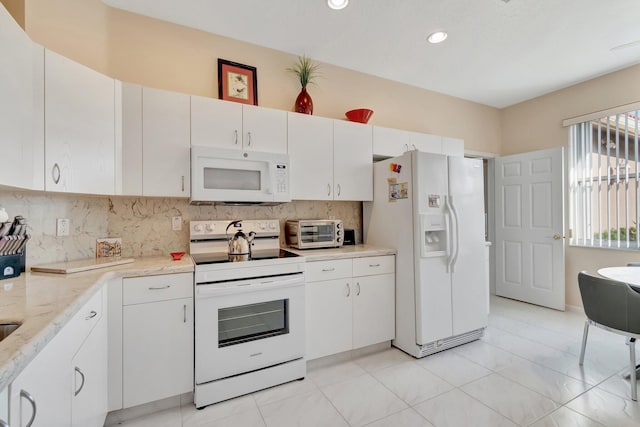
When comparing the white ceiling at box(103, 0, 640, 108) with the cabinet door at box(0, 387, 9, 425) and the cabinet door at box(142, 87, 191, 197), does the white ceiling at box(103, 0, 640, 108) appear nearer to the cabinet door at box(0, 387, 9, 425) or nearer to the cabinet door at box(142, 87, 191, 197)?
the cabinet door at box(142, 87, 191, 197)

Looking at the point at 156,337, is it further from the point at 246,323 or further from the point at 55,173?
the point at 55,173

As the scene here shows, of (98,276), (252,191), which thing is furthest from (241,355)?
(252,191)

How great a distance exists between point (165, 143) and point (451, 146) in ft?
10.0

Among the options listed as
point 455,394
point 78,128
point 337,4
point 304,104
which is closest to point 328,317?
point 455,394

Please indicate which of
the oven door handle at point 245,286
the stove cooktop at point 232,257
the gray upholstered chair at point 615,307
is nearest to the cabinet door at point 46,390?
the oven door handle at point 245,286

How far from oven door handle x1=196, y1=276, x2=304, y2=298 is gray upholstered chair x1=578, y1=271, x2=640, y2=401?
2.11 metres

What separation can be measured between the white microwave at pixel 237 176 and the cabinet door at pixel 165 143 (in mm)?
92

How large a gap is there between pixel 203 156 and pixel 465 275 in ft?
8.26

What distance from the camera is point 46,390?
2.97 ft

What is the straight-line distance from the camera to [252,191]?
2355 millimetres

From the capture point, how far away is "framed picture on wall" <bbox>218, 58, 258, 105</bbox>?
8.38ft

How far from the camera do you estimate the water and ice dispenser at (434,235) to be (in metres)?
2.52

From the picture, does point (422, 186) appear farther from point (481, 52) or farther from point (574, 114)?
point (574, 114)

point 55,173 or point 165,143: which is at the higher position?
point 165,143
